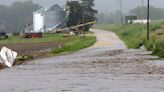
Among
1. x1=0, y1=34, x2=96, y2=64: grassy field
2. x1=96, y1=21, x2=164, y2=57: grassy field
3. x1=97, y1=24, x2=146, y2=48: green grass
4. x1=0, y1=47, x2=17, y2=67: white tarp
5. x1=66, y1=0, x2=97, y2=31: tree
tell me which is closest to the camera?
x1=0, y1=47, x2=17, y2=67: white tarp

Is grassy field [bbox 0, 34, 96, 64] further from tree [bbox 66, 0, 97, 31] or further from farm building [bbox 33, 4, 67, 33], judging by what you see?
farm building [bbox 33, 4, 67, 33]

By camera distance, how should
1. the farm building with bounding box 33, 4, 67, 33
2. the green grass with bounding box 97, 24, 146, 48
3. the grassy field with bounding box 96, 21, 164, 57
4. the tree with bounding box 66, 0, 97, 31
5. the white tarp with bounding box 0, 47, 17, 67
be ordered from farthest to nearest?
the farm building with bounding box 33, 4, 67, 33
the tree with bounding box 66, 0, 97, 31
the green grass with bounding box 97, 24, 146, 48
the grassy field with bounding box 96, 21, 164, 57
the white tarp with bounding box 0, 47, 17, 67

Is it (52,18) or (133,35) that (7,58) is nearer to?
(133,35)

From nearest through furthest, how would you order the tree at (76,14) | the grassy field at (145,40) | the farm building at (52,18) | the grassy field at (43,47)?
the grassy field at (145,40)
the grassy field at (43,47)
the tree at (76,14)
the farm building at (52,18)

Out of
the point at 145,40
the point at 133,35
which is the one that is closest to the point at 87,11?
the point at 133,35

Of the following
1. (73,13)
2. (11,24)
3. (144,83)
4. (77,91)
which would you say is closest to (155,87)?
(144,83)

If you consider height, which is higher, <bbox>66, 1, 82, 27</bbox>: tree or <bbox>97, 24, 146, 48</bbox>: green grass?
<bbox>66, 1, 82, 27</bbox>: tree

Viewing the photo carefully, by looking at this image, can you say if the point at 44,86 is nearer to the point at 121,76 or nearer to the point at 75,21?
the point at 121,76

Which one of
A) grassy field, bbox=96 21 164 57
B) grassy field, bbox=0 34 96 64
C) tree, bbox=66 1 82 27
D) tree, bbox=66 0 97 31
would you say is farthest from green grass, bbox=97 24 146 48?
tree, bbox=66 1 82 27

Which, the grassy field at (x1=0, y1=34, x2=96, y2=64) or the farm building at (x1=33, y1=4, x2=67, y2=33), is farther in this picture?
the farm building at (x1=33, y1=4, x2=67, y2=33)

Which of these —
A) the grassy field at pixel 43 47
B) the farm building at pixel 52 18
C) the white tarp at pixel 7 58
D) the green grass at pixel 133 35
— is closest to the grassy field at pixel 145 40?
the green grass at pixel 133 35

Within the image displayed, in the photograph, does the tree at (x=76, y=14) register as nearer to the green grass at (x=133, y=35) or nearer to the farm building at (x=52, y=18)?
the farm building at (x=52, y=18)

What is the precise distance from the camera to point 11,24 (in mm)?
190375

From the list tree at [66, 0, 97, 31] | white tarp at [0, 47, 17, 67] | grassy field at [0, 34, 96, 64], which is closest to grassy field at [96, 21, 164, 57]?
grassy field at [0, 34, 96, 64]
